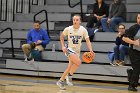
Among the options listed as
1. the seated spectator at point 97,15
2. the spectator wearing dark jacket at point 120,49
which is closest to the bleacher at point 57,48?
the spectator wearing dark jacket at point 120,49

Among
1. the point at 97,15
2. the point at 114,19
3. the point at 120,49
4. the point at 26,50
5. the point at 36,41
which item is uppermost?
the point at 97,15

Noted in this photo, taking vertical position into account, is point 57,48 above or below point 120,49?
below

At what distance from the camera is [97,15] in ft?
46.5

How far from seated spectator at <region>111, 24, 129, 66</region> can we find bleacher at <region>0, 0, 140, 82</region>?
0.24m

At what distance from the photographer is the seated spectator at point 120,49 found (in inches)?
468

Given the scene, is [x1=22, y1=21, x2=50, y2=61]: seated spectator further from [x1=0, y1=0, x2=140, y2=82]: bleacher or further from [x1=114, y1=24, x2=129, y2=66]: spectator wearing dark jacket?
[x1=114, y1=24, x2=129, y2=66]: spectator wearing dark jacket

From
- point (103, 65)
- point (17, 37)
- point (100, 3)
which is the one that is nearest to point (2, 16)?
point (17, 37)

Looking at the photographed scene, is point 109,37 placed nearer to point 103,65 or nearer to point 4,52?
point 103,65

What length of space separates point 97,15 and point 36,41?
241cm

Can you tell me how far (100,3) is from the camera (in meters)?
14.2

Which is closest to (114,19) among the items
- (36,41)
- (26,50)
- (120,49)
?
(120,49)

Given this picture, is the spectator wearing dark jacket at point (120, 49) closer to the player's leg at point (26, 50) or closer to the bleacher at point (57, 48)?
the bleacher at point (57, 48)

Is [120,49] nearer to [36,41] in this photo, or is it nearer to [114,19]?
[114,19]

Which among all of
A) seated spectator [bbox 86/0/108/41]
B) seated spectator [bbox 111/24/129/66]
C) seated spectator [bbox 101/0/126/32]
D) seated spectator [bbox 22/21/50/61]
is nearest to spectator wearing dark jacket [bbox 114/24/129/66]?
seated spectator [bbox 111/24/129/66]
